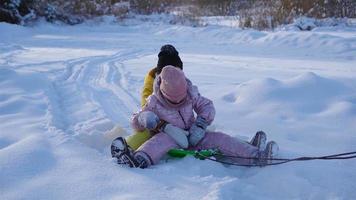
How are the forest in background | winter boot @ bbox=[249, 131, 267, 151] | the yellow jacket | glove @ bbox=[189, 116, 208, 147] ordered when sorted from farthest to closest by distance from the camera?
the forest in background
the yellow jacket
glove @ bbox=[189, 116, 208, 147]
winter boot @ bbox=[249, 131, 267, 151]

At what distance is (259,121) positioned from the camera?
14.4ft

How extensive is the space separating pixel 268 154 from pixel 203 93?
2326 mm

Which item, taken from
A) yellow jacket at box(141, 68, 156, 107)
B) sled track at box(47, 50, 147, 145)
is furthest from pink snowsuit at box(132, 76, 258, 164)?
sled track at box(47, 50, 147, 145)

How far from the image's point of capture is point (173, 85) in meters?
3.63

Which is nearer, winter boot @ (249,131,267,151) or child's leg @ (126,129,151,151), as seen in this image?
winter boot @ (249,131,267,151)

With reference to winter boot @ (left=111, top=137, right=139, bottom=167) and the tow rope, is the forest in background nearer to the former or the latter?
the tow rope

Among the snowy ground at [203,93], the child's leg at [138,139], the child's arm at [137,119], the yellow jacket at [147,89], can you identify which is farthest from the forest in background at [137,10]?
the child's leg at [138,139]

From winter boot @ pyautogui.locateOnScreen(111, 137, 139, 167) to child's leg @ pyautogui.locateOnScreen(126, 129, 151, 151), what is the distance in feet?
0.78

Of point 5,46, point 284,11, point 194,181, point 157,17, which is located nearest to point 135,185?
point 194,181

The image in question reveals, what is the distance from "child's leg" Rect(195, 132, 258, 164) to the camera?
3.40 meters

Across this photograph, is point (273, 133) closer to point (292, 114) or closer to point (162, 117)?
point (292, 114)

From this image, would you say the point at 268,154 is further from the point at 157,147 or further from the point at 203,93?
the point at 203,93

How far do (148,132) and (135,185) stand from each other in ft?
3.09

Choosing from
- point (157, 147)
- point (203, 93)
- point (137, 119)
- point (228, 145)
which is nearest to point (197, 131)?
point (228, 145)
